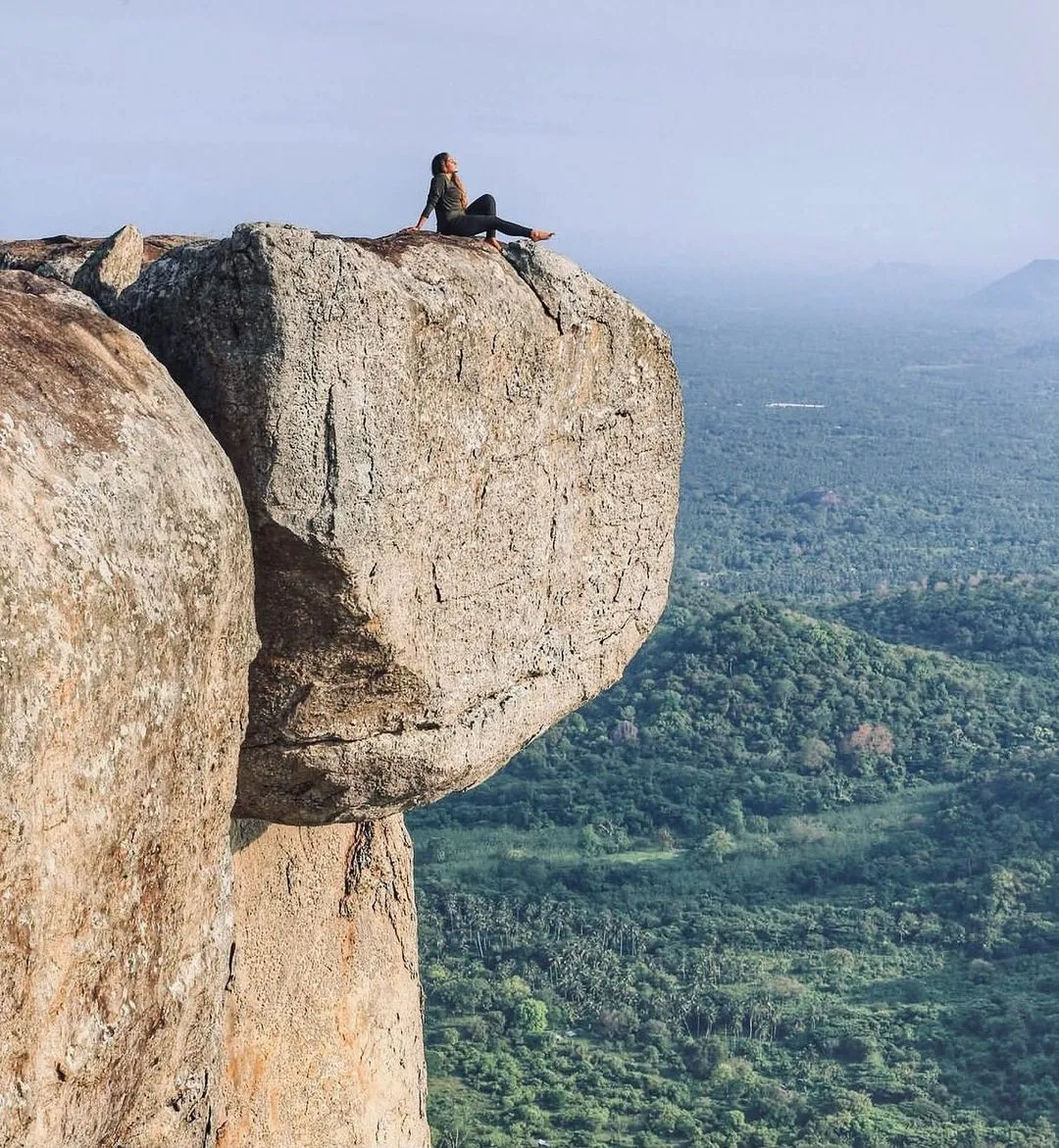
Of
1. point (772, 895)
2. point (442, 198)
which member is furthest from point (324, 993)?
point (772, 895)

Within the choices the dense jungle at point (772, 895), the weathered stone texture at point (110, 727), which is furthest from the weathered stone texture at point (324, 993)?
the dense jungle at point (772, 895)

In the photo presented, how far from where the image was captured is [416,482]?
22.0 ft

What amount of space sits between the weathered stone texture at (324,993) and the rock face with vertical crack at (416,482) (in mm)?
1125

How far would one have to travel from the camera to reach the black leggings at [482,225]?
791cm

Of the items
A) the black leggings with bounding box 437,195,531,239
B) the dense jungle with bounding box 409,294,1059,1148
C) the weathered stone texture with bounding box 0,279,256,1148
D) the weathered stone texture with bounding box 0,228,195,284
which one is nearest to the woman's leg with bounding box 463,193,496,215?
the black leggings with bounding box 437,195,531,239

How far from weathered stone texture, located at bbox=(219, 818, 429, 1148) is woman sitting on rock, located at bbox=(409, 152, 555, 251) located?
9.73 ft

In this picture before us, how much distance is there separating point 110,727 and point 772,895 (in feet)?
144

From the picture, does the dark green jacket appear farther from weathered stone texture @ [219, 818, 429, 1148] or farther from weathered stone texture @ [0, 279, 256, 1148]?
weathered stone texture @ [219, 818, 429, 1148]

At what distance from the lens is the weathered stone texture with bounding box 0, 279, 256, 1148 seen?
4.83m

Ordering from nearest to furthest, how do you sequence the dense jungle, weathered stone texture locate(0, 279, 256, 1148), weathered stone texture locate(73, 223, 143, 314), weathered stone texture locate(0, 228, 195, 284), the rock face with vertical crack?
1. weathered stone texture locate(0, 279, 256, 1148)
2. the rock face with vertical crack
3. weathered stone texture locate(73, 223, 143, 314)
4. weathered stone texture locate(0, 228, 195, 284)
5. the dense jungle

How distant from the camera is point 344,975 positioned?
8742mm

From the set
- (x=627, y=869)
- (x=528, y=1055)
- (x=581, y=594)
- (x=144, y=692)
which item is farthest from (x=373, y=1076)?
(x=627, y=869)

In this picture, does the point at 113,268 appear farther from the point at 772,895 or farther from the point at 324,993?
the point at 772,895

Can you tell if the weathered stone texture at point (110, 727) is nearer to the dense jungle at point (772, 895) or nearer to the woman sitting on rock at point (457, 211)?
the woman sitting on rock at point (457, 211)
